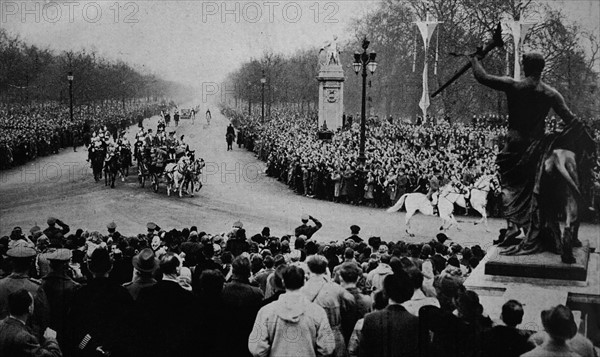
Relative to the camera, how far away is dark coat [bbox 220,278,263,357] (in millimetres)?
5871

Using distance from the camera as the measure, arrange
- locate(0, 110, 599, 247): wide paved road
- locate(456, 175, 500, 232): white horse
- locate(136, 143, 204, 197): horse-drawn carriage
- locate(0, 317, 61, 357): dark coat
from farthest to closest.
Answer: locate(136, 143, 204, 197): horse-drawn carriage
locate(0, 110, 599, 247): wide paved road
locate(456, 175, 500, 232): white horse
locate(0, 317, 61, 357): dark coat

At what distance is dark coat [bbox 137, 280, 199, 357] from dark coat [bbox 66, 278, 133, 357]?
15 centimetres

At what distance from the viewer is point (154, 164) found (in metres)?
27.7

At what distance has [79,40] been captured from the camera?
71250mm

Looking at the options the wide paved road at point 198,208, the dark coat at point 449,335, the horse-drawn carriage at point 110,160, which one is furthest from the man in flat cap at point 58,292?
the horse-drawn carriage at point 110,160

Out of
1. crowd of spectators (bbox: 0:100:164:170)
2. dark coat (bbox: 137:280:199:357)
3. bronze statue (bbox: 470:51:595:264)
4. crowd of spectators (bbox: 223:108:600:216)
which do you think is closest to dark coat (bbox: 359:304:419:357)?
dark coat (bbox: 137:280:199:357)

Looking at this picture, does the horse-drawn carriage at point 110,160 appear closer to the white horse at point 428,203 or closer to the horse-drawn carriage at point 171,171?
the horse-drawn carriage at point 171,171

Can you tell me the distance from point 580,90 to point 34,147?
3197 cm

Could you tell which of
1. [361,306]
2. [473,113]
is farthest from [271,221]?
[473,113]

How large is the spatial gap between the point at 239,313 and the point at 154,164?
2248cm

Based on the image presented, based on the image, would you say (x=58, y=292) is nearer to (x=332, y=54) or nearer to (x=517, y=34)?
(x=517, y=34)

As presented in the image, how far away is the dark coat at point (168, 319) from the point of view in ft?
18.9

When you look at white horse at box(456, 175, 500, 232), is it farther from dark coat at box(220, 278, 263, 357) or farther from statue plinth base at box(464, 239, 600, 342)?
dark coat at box(220, 278, 263, 357)

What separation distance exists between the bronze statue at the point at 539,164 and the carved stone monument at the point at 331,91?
31.5 m
